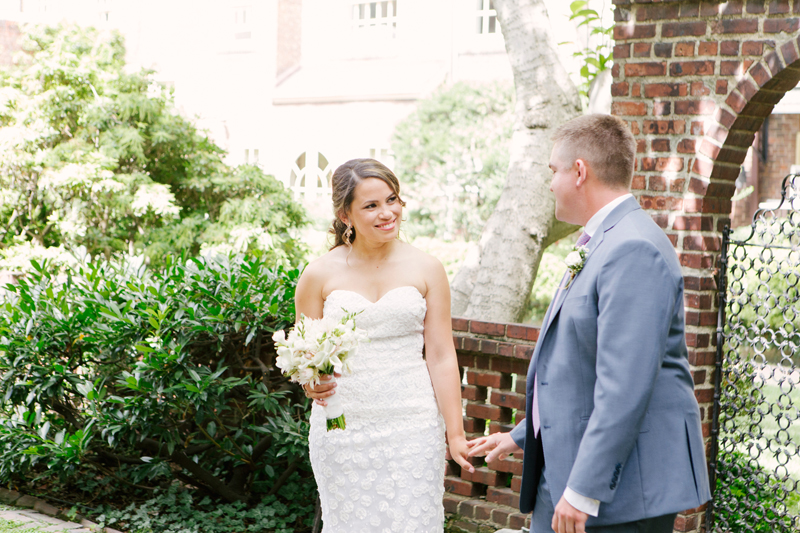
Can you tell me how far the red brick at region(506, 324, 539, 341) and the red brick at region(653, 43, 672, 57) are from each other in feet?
5.73

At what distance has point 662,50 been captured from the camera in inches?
176

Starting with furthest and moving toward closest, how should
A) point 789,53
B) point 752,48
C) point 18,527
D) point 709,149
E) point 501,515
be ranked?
point 501,515 < point 18,527 < point 709,149 < point 752,48 < point 789,53

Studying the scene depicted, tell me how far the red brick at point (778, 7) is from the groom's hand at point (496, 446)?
2.91 meters

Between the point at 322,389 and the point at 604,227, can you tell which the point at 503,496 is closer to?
the point at 322,389

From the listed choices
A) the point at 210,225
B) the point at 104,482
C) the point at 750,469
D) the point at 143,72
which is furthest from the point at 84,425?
the point at 143,72

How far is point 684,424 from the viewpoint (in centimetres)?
225

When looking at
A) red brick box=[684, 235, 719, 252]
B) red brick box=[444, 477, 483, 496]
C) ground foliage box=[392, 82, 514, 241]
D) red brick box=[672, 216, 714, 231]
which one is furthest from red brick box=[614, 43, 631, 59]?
ground foliage box=[392, 82, 514, 241]

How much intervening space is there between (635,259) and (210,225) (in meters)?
8.44

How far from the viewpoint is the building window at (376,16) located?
25406mm

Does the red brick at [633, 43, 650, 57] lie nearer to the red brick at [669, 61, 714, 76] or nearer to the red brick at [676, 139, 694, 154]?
the red brick at [669, 61, 714, 76]

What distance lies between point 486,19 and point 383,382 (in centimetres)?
2148

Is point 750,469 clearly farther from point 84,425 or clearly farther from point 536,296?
point 536,296

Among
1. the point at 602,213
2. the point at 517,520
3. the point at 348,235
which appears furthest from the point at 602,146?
the point at 517,520

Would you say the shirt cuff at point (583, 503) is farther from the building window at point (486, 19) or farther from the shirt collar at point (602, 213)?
the building window at point (486, 19)
